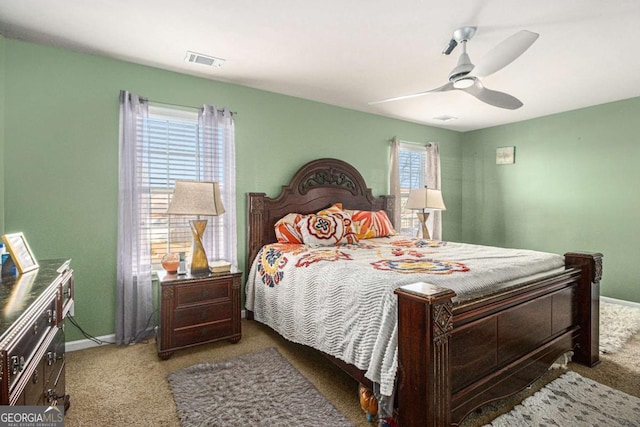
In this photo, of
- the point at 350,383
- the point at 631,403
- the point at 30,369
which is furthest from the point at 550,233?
the point at 30,369

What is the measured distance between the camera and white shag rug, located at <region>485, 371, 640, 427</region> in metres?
1.74

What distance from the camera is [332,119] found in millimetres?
4125

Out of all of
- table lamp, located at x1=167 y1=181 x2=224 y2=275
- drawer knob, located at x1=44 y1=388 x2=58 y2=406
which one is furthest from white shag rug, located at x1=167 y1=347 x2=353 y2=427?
table lamp, located at x1=167 y1=181 x2=224 y2=275

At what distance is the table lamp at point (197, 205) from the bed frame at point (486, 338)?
1.44m

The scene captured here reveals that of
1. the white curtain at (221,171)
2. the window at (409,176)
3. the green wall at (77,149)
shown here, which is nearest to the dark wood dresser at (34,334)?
the green wall at (77,149)

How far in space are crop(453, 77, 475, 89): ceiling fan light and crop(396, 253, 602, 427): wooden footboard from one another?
4.75ft

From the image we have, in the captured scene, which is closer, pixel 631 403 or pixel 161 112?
pixel 631 403

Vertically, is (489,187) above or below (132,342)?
above

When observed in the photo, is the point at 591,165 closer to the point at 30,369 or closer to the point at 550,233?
the point at 550,233

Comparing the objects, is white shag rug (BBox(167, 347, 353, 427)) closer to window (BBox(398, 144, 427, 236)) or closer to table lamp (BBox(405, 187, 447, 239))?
table lamp (BBox(405, 187, 447, 239))

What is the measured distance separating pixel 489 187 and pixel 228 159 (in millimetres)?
4211

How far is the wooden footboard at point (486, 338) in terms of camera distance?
142 cm

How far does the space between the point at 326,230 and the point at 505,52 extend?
2.01 m

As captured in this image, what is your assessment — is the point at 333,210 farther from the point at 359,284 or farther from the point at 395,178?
the point at 359,284
